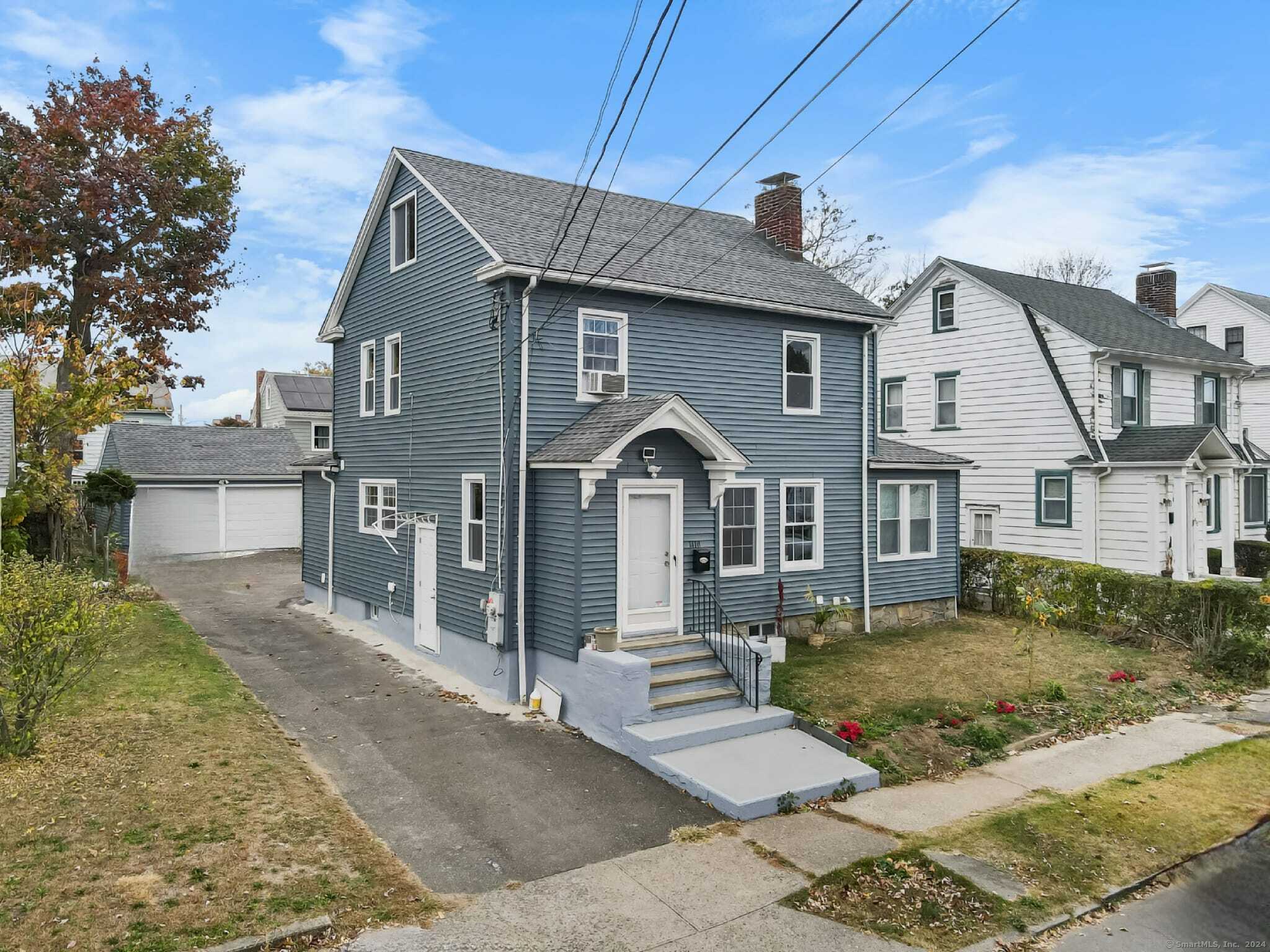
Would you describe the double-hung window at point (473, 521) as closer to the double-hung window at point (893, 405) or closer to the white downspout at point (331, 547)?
the white downspout at point (331, 547)

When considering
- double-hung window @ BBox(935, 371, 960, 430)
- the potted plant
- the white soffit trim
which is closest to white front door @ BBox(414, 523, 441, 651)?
the white soffit trim

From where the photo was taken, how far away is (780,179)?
58.3 feet

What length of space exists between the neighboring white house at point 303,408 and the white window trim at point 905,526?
25319 mm

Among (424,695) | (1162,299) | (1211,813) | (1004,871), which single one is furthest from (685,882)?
(1162,299)

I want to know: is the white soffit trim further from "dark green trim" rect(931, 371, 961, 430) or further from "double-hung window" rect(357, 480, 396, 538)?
"dark green trim" rect(931, 371, 961, 430)

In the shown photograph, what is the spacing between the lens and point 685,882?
6812 mm

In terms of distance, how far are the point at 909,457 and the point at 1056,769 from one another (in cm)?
834

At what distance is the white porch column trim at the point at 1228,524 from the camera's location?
842 inches

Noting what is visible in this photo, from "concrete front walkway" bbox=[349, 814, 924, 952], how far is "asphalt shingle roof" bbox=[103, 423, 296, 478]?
26.6 metres

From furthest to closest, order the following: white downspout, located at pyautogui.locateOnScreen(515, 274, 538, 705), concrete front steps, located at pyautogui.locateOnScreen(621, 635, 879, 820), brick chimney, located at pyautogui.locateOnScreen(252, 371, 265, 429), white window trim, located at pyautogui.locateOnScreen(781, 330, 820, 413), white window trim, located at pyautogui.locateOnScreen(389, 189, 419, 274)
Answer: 1. brick chimney, located at pyautogui.locateOnScreen(252, 371, 265, 429)
2. white window trim, located at pyautogui.locateOnScreen(389, 189, 419, 274)
3. white window trim, located at pyautogui.locateOnScreen(781, 330, 820, 413)
4. white downspout, located at pyautogui.locateOnScreen(515, 274, 538, 705)
5. concrete front steps, located at pyautogui.locateOnScreen(621, 635, 879, 820)

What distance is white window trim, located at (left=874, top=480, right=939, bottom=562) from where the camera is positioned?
53.8 ft

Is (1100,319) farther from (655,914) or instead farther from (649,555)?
(655,914)

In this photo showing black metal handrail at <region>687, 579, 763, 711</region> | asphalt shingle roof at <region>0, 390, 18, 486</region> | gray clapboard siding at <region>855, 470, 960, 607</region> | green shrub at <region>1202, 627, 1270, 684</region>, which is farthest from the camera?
asphalt shingle roof at <region>0, 390, 18, 486</region>

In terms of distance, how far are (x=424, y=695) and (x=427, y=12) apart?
941 centimetres
